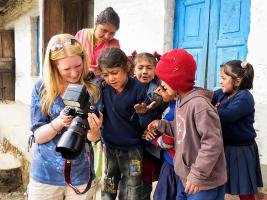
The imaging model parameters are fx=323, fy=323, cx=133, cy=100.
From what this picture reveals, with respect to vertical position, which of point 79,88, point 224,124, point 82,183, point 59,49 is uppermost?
point 59,49

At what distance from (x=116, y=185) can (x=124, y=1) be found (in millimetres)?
3093

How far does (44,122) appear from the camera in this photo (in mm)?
1563

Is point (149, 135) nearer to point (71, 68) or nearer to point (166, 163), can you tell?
point (166, 163)

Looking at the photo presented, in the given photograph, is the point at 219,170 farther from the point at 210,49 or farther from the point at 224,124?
the point at 210,49

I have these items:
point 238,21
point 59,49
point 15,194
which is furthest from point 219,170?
point 15,194

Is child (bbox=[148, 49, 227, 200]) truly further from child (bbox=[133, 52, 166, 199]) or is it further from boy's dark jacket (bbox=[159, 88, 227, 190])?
child (bbox=[133, 52, 166, 199])

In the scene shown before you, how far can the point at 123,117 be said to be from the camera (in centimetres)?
187

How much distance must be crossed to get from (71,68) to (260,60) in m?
1.87

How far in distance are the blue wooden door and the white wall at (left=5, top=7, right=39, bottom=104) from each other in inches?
210

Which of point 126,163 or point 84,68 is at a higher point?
point 84,68

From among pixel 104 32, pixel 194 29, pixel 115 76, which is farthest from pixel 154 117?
pixel 194 29

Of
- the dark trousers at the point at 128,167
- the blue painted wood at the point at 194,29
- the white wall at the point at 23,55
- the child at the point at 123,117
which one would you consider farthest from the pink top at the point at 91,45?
the white wall at the point at 23,55

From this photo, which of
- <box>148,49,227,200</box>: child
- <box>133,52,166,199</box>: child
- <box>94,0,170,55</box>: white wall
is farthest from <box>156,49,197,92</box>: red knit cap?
<box>94,0,170,55</box>: white wall

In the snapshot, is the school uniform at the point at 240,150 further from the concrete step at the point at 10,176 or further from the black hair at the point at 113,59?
the concrete step at the point at 10,176
